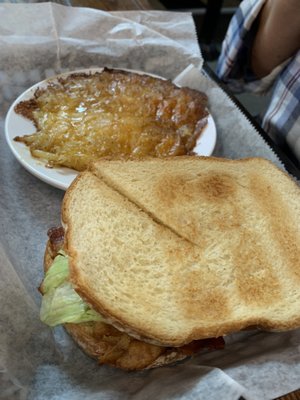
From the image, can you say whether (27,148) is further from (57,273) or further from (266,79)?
(266,79)

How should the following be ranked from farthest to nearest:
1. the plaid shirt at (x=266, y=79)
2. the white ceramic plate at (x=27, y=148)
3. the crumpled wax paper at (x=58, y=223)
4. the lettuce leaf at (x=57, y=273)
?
the plaid shirt at (x=266, y=79)
the white ceramic plate at (x=27, y=148)
the lettuce leaf at (x=57, y=273)
the crumpled wax paper at (x=58, y=223)

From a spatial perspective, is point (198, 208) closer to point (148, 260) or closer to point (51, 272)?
point (148, 260)

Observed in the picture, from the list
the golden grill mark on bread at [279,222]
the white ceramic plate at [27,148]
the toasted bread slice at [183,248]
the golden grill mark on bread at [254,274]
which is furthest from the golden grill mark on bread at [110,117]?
the golden grill mark on bread at [254,274]

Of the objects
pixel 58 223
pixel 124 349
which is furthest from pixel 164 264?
pixel 58 223

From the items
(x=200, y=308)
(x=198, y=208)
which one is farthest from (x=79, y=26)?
(x=200, y=308)

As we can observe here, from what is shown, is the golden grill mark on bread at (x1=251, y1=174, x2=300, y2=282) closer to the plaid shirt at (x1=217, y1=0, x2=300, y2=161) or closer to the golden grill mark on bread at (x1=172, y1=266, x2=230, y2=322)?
the golden grill mark on bread at (x1=172, y1=266, x2=230, y2=322)

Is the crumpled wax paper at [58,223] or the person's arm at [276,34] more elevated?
the person's arm at [276,34]

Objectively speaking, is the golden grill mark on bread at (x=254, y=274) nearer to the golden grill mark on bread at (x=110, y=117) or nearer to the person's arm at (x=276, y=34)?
the golden grill mark on bread at (x=110, y=117)
